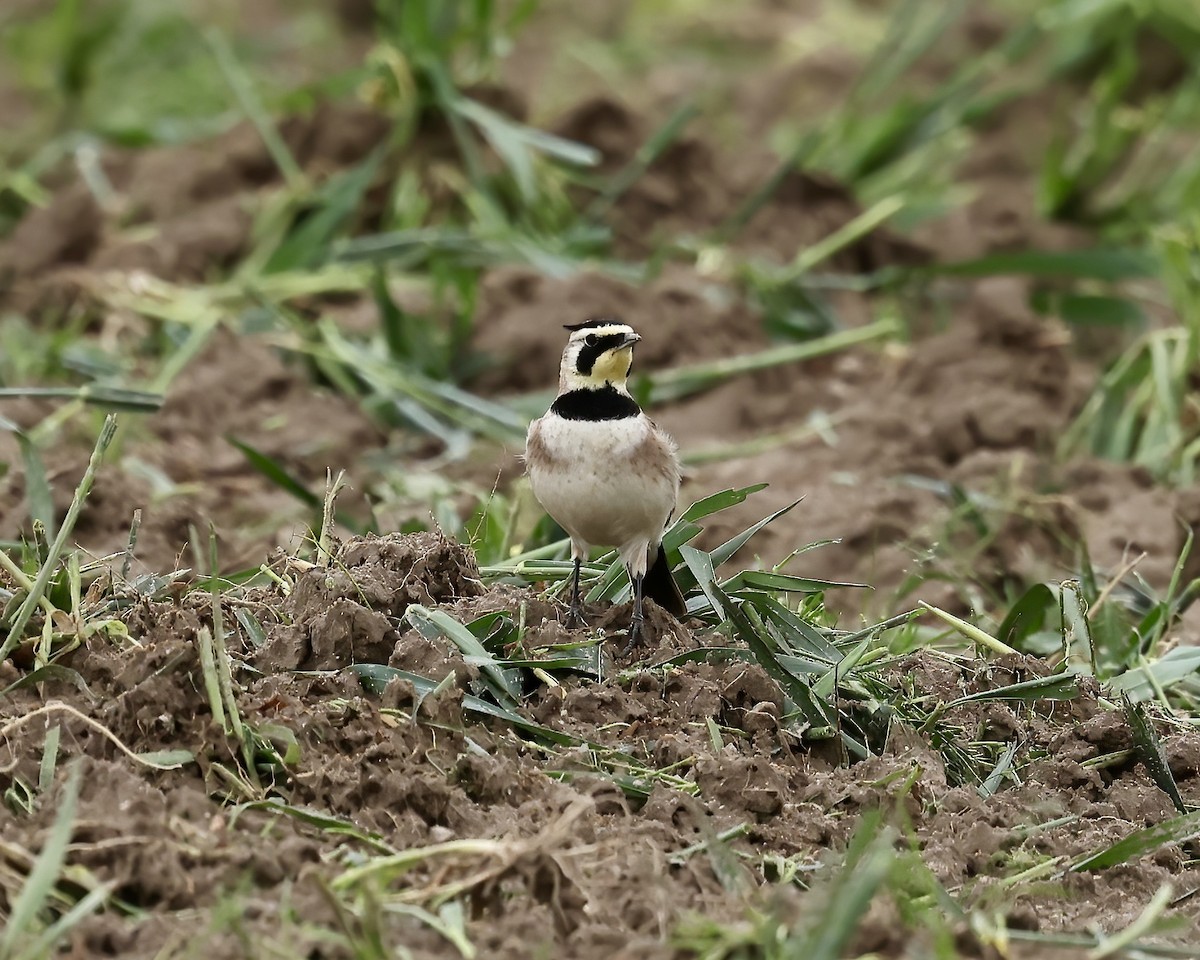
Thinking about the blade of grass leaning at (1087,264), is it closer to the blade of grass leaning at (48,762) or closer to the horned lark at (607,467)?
the horned lark at (607,467)

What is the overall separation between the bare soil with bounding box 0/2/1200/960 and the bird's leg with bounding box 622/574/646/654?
6 centimetres

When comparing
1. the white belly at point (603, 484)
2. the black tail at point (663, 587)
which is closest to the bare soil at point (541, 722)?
the black tail at point (663, 587)

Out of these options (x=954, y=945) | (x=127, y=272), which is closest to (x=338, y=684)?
(x=954, y=945)

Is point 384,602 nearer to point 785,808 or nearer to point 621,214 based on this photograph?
point 785,808

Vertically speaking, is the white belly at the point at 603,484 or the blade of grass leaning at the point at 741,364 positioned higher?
the white belly at the point at 603,484

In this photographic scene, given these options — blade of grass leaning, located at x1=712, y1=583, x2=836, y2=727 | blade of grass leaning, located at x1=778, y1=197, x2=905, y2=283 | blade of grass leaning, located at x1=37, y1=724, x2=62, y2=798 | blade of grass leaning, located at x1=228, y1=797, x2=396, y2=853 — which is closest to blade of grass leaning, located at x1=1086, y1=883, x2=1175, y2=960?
blade of grass leaning, located at x1=712, y1=583, x2=836, y2=727

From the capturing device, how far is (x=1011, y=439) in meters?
7.80

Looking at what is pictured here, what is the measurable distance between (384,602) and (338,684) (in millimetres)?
315

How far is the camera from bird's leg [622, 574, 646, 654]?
15.1ft

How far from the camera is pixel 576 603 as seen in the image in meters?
4.77

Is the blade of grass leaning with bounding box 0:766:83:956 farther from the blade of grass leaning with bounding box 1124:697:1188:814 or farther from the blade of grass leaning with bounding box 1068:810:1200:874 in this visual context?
the blade of grass leaning with bounding box 1124:697:1188:814

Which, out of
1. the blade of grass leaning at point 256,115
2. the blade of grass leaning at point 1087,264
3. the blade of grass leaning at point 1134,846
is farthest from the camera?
the blade of grass leaning at point 256,115

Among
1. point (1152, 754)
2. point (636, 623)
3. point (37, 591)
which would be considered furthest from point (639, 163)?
point (37, 591)

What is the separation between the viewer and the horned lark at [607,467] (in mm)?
4648
